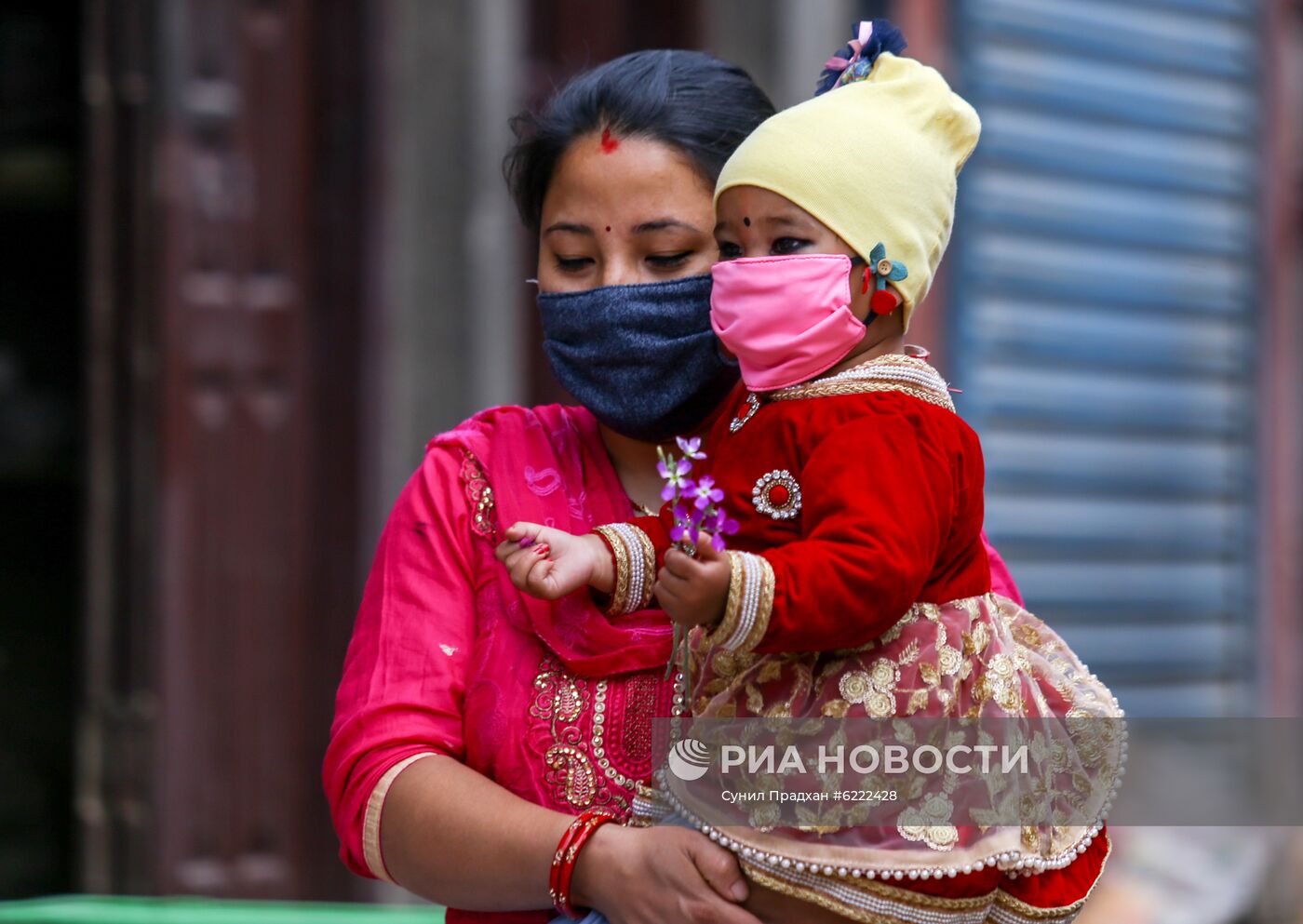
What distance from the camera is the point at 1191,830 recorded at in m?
Answer: 5.85

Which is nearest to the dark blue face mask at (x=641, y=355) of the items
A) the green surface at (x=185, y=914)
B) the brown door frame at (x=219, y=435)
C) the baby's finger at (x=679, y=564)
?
the baby's finger at (x=679, y=564)

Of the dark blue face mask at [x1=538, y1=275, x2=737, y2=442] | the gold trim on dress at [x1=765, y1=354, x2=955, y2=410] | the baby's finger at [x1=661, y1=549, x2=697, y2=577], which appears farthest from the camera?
the dark blue face mask at [x1=538, y1=275, x2=737, y2=442]

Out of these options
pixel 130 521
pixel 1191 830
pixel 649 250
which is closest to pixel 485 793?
pixel 649 250

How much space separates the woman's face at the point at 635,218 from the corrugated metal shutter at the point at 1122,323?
430cm

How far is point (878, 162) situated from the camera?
188 centimetres

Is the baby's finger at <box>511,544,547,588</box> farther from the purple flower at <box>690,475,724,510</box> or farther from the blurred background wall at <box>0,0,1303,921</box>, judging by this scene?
the blurred background wall at <box>0,0,1303,921</box>

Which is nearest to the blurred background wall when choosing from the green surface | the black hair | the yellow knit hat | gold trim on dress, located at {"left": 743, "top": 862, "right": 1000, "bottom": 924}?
the green surface

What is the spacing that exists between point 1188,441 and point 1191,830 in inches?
72.8

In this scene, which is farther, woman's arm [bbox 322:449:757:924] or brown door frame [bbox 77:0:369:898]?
brown door frame [bbox 77:0:369:898]

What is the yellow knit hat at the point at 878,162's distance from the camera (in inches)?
73.0

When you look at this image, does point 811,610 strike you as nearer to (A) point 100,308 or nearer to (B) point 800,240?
(B) point 800,240

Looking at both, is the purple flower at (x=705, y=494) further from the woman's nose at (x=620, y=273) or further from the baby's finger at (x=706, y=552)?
the woman's nose at (x=620, y=273)

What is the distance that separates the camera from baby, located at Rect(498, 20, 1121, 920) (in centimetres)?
169

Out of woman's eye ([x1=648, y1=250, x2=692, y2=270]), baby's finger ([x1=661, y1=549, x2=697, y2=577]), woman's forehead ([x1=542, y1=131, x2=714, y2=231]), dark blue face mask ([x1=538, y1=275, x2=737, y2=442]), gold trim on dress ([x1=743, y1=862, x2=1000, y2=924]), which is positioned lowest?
gold trim on dress ([x1=743, y1=862, x2=1000, y2=924])
